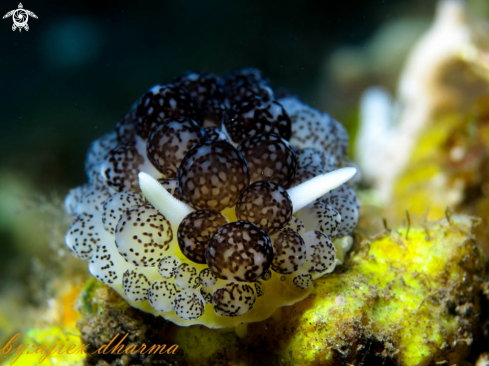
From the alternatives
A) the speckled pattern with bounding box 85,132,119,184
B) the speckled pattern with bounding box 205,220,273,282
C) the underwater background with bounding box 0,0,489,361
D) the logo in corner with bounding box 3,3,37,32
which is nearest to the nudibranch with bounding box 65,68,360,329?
the speckled pattern with bounding box 205,220,273,282

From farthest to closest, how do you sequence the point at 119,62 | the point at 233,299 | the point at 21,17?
the point at 119,62, the point at 21,17, the point at 233,299

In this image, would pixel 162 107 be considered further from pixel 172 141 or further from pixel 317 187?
pixel 317 187

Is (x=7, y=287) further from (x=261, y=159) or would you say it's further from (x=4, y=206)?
(x=261, y=159)

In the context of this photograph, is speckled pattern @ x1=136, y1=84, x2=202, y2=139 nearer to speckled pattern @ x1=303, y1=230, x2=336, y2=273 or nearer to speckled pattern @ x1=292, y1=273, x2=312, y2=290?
speckled pattern @ x1=303, y1=230, x2=336, y2=273

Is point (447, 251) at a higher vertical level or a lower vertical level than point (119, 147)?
lower

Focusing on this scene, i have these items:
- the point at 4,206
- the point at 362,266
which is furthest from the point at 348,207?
the point at 4,206

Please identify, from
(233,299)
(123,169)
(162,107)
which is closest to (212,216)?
(233,299)
